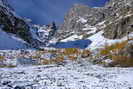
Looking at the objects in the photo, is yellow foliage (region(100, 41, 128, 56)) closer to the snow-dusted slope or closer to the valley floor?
the valley floor

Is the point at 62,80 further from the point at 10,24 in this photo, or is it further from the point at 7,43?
the point at 10,24

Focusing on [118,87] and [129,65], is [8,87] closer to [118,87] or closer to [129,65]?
[118,87]

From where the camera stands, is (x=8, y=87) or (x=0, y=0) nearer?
(x=8, y=87)

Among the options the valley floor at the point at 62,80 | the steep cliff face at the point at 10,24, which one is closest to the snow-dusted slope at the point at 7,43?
the steep cliff face at the point at 10,24

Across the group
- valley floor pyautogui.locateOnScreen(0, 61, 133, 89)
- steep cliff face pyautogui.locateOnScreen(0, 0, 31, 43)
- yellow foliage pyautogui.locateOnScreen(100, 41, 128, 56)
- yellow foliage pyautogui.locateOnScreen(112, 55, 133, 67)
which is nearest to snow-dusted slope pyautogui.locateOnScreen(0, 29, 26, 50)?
steep cliff face pyautogui.locateOnScreen(0, 0, 31, 43)

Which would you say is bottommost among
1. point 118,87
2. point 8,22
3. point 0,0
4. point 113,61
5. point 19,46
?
point 118,87

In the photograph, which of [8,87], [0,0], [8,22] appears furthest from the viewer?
[0,0]

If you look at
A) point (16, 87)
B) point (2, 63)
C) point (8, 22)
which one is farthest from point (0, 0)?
point (16, 87)

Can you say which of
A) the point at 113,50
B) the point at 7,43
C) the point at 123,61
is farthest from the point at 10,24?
the point at 123,61

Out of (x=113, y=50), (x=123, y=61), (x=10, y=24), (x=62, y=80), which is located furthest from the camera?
(x=10, y=24)

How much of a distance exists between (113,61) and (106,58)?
429 centimetres

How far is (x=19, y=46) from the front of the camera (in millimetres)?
122188

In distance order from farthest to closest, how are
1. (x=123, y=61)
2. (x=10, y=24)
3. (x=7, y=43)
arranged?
(x=10, y=24), (x=7, y=43), (x=123, y=61)

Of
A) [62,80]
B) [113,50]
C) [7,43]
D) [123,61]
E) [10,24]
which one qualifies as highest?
[10,24]
